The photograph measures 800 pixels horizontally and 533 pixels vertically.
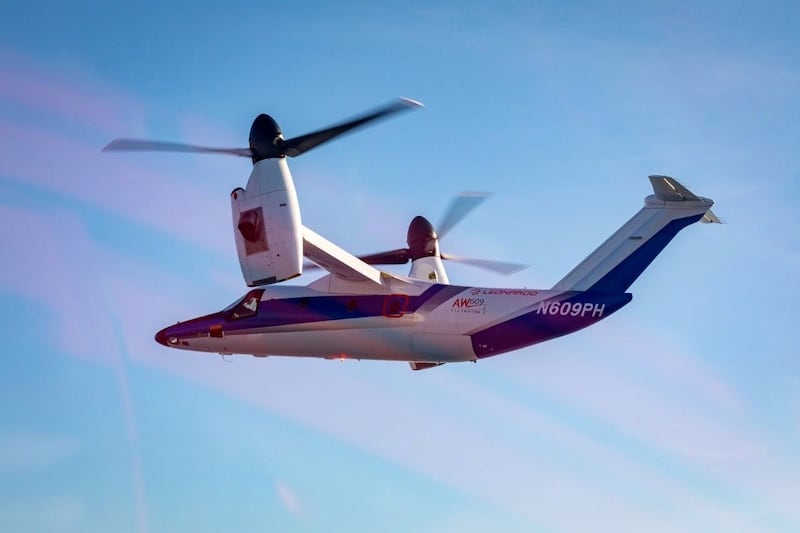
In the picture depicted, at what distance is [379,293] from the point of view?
3397cm

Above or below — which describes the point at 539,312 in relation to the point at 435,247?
below

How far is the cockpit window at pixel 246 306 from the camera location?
116 feet

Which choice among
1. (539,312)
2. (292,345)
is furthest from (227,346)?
(539,312)

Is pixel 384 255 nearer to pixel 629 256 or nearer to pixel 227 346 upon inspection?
pixel 227 346

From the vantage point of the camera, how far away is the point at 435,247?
40500 mm

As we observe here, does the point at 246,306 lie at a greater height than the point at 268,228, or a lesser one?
lesser

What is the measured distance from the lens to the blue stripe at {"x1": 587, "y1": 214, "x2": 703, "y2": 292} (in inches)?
1278

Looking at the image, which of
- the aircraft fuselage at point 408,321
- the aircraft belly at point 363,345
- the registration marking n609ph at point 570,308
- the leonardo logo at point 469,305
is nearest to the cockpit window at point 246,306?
the aircraft fuselage at point 408,321

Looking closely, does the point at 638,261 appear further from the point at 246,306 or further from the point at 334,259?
the point at 246,306

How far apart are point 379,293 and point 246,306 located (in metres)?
4.50

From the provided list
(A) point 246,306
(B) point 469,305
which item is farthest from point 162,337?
(B) point 469,305

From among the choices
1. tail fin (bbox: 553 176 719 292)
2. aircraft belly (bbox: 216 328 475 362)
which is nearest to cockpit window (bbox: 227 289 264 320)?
aircraft belly (bbox: 216 328 475 362)

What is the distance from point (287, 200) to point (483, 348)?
7.11 m

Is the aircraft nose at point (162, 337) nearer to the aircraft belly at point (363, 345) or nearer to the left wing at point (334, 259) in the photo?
the aircraft belly at point (363, 345)
